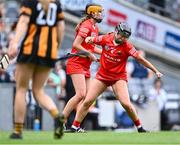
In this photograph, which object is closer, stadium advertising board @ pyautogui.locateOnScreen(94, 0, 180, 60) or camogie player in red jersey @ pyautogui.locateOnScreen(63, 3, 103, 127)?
camogie player in red jersey @ pyautogui.locateOnScreen(63, 3, 103, 127)

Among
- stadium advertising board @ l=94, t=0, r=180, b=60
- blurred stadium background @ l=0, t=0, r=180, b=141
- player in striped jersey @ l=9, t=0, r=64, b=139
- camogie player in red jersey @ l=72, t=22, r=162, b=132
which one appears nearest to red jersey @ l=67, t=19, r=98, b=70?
camogie player in red jersey @ l=72, t=22, r=162, b=132

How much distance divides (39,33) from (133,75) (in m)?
12.6

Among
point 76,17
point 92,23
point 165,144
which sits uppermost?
point 76,17

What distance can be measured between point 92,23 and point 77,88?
47.2 inches

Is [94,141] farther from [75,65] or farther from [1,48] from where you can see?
[1,48]

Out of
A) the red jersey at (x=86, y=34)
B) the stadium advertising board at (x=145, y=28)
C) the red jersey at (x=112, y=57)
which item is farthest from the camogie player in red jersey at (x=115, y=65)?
the stadium advertising board at (x=145, y=28)

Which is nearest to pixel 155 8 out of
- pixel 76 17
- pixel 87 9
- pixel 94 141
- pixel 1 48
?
pixel 76 17

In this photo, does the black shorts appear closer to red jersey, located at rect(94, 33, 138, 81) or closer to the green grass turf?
the green grass turf

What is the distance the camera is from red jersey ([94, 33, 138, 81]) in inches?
649

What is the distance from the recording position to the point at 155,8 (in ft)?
94.0

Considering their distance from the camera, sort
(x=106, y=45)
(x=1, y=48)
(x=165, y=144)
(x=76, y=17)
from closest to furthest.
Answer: (x=165, y=144)
(x=106, y=45)
(x=1, y=48)
(x=76, y=17)

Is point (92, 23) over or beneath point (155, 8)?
beneath

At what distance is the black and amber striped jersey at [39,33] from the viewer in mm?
12977

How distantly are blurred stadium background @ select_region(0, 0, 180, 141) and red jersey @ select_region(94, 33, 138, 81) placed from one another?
5.16 meters
